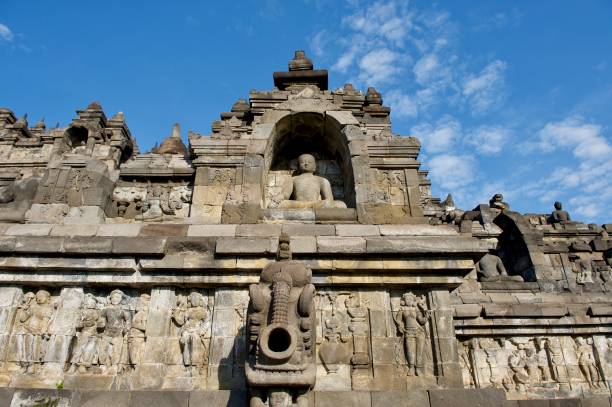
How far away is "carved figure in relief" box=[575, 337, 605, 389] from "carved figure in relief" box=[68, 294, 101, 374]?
10.1 m

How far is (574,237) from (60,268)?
56.4ft

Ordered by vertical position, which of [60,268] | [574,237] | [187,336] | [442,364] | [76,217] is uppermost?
[574,237]

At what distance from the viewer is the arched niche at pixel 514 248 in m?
13.5

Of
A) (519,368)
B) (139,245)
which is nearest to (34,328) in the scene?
(139,245)

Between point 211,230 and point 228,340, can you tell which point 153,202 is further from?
point 228,340

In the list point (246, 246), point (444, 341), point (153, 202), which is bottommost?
point (444, 341)

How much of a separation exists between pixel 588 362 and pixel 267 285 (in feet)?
26.6

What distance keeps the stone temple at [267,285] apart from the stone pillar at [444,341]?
0.11ft

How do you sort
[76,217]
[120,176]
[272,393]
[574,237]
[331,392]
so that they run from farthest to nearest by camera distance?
[574,237] < [120,176] < [76,217] < [331,392] < [272,393]

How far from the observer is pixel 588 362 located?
31.7ft

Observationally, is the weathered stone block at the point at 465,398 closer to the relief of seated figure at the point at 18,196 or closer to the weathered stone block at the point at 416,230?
the weathered stone block at the point at 416,230

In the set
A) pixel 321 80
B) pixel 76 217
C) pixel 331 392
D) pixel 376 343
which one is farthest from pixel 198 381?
pixel 321 80

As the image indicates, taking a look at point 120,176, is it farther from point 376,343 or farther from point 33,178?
point 376,343

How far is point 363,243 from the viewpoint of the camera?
24.6 ft
